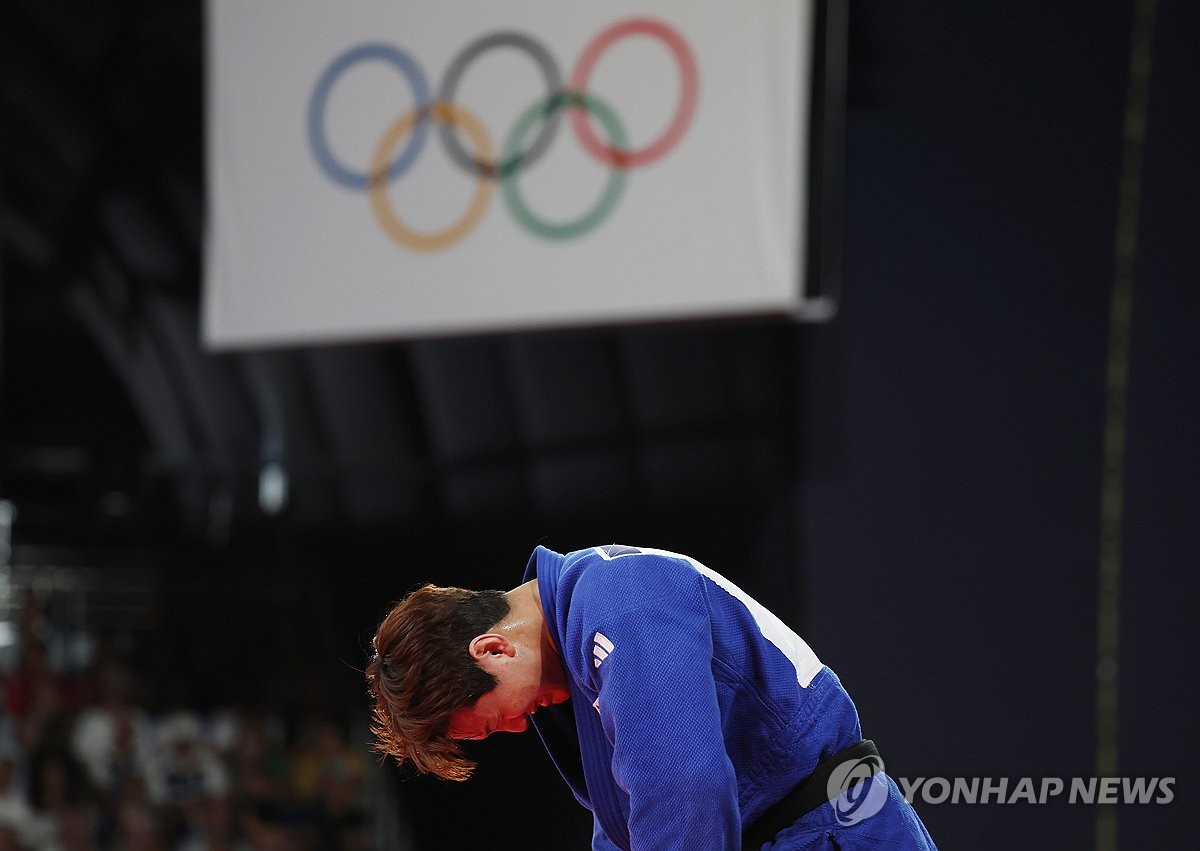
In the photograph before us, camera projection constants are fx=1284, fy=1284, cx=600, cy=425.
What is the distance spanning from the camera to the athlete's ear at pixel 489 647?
171 cm

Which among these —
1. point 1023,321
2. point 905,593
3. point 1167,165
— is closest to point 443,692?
point 905,593

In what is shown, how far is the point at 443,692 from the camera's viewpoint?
1694mm

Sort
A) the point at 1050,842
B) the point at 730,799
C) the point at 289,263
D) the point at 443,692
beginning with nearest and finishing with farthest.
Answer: the point at 730,799
the point at 443,692
the point at 1050,842
the point at 289,263

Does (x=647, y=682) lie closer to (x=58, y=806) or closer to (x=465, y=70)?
(x=465, y=70)

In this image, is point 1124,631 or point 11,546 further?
point 11,546

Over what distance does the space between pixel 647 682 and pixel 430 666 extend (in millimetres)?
303

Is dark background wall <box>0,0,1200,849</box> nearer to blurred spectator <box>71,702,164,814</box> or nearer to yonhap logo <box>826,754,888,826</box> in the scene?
blurred spectator <box>71,702,164,814</box>

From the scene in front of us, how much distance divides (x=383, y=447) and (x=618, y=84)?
1.47 meters

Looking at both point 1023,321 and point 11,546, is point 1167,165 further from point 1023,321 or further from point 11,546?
point 11,546

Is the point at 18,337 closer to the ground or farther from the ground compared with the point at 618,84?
closer to the ground

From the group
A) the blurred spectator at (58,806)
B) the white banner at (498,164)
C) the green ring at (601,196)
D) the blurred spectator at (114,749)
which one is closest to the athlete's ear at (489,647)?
the white banner at (498,164)

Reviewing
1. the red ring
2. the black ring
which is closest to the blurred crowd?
the black ring

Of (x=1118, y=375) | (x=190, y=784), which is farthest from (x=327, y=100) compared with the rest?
(x=1118, y=375)

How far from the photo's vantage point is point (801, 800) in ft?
5.63
